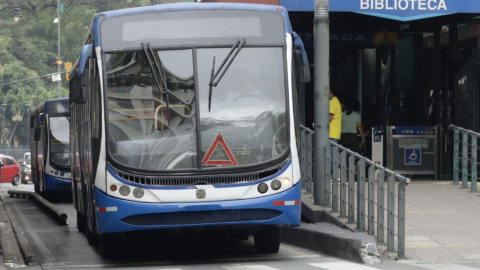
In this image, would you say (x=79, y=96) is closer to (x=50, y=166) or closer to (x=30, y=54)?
(x=50, y=166)

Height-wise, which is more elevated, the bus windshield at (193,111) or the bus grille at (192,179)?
the bus windshield at (193,111)

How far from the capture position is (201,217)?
428 inches

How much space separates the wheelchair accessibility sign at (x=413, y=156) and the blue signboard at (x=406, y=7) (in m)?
2.88

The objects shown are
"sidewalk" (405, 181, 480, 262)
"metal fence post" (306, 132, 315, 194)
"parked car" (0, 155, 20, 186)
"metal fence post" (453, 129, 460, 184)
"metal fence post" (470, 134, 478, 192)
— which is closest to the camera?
"sidewalk" (405, 181, 480, 262)

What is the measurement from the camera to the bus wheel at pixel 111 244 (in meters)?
11.8

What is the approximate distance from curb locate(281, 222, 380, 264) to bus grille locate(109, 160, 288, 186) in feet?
4.05

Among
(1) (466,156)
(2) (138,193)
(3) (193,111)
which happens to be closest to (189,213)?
(2) (138,193)

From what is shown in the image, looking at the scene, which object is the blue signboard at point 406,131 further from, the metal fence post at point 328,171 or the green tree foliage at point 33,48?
the green tree foliage at point 33,48

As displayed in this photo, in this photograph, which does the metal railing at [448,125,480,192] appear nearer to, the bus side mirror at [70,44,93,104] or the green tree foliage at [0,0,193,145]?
the bus side mirror at [70,44,93,104]

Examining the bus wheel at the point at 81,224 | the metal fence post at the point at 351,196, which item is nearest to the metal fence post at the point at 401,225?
the metal fence post at the point at 351,196

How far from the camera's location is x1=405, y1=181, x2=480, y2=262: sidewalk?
11.1m

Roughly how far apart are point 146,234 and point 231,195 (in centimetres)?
112

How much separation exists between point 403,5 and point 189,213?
7978mm

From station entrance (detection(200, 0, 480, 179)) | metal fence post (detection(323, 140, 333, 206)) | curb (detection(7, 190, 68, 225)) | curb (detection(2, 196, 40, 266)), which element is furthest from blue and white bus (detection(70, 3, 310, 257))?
curb (detection(7, 190, 68, 225))
